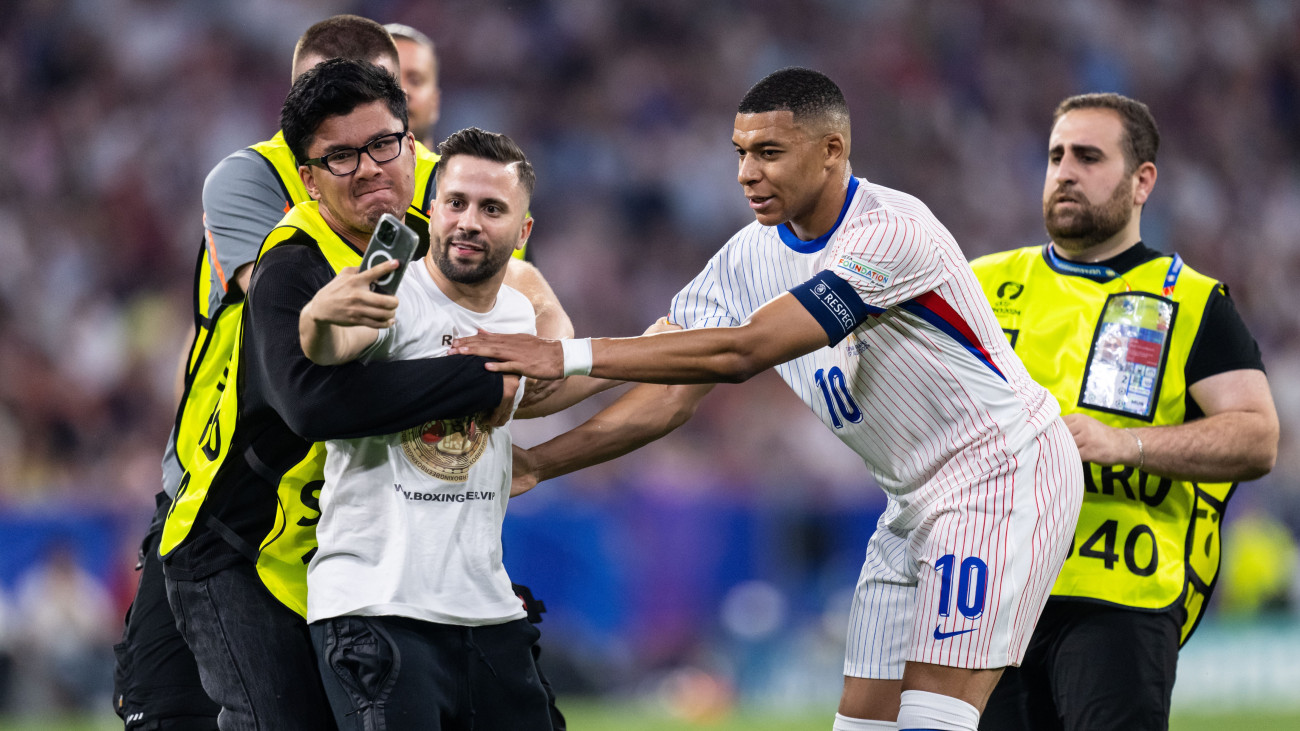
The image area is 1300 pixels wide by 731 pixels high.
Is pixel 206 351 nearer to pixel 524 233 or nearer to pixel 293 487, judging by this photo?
pixel 293 487

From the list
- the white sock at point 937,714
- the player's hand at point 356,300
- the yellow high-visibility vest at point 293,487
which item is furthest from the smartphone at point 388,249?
the white sock at point 937,714

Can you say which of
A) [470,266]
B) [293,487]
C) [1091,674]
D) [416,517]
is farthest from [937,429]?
[293,487]

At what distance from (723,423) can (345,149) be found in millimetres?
9898

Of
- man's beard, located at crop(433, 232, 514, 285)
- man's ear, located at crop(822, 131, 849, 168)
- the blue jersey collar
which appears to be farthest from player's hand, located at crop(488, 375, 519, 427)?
man's ear, located at crop(822, 131, 849, 168)

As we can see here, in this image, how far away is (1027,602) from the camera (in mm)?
4387

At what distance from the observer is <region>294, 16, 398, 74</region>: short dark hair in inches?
192

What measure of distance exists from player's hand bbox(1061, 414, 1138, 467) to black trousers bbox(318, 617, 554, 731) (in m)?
2.00

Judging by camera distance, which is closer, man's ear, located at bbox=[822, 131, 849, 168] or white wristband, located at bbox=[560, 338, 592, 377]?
white wristband, located at bbox=[560, 338, 592, 377]

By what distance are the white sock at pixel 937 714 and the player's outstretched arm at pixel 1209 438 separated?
101 centimetres

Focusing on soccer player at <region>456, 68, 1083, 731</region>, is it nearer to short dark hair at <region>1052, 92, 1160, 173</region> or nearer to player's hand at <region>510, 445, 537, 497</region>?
player's hand at <region>510, 445, 537, 497</region>

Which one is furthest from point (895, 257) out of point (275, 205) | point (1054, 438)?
point (275, 205)

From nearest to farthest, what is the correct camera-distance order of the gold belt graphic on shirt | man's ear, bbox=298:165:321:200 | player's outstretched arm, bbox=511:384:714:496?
the gold belt graphic on shirt, man's ear, bbox=298:165:321:200, player's outstretched arm, bbox=511:384:714:496

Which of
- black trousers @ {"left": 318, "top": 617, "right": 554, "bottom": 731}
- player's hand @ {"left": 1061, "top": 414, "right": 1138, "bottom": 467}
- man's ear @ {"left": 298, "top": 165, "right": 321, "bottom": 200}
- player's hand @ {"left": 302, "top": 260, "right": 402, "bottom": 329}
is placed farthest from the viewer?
player's hand @ {"left": 1061, "top": 414, "right": 1138, "bottom": 467}

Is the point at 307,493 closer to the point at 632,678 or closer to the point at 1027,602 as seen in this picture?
the point at 1027,602
